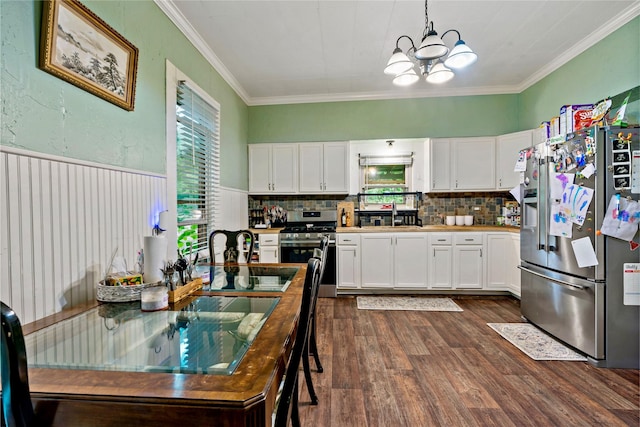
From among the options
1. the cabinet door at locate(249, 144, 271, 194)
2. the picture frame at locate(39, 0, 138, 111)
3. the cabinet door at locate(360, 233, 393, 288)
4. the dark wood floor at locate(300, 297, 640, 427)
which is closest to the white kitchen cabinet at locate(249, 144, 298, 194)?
the cabinet door at locate(249, 144, 271, 194)

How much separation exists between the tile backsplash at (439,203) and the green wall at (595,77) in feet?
3.73

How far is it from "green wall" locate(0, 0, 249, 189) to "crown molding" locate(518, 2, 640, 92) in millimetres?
3848

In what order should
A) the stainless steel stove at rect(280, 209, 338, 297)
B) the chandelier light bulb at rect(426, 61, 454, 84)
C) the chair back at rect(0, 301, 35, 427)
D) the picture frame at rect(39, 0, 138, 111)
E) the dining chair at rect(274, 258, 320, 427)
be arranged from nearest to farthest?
the chair back at rect(0, 301, 35, 427), the dining chair at rect(274, 258, 320, 427), the picture frame at rect(39, 0, 138, 111), the chandelier light bulb at rect(426, 61, 454, 84), the stainless steel stove at rect(280, 209, 338, 297)

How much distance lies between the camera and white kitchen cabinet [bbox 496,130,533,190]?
3.78m

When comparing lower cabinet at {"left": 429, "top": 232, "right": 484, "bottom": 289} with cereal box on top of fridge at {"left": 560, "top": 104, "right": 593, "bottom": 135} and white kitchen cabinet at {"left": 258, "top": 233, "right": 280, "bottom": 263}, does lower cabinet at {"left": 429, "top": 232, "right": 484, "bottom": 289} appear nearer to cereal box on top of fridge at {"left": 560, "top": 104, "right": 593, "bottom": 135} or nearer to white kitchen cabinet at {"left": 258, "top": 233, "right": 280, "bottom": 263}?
cereal box on top of fridge at {"left": 560, "top": 104, "right": 593, "bottom": 135}

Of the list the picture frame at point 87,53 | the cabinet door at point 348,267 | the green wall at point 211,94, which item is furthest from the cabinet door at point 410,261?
the picture frame at point 87,53

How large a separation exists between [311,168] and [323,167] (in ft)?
0.59

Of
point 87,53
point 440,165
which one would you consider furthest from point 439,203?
point 87,53

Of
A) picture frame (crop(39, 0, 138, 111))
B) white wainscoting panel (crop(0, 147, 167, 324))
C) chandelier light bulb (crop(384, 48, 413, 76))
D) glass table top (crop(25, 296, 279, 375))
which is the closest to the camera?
glass table top (crop(25, 296, 279, 375))

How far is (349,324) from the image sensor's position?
2.97 m

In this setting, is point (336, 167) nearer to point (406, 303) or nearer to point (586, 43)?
point (406, 303)

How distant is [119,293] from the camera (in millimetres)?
1367

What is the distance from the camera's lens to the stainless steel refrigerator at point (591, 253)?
209 cm

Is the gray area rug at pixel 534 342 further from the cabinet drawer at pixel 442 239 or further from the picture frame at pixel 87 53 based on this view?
the picture frame at pixel 87 53
